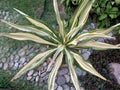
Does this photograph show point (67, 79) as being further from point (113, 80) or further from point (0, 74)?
point (0, 74)

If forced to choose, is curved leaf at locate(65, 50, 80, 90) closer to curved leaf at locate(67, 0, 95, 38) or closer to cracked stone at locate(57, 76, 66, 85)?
curved leaf at locate(67, 0, 95, 38)

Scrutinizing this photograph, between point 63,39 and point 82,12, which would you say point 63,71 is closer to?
point 63,39

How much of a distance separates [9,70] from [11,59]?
178 mm

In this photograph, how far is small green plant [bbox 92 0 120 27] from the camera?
176 inches

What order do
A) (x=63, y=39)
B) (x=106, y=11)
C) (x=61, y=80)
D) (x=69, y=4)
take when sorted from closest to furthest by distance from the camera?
(x=63, y=39), (x=61, y=80), (x=106, y=11), (x=69, y=4)

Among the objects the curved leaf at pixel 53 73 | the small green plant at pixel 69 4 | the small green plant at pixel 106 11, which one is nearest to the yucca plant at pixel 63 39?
the curved leaf at pixel 53 73

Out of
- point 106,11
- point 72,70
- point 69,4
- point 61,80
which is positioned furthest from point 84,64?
point 69,4

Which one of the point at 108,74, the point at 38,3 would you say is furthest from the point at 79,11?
the point at 38,3

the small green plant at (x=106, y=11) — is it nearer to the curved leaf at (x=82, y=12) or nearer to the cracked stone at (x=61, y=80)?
the curved leaf at (x=82, y=12)

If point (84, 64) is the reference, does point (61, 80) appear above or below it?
below

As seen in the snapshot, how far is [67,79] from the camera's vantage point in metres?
4.23

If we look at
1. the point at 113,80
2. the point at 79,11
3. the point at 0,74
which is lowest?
the point at 113,80

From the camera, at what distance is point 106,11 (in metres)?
4.54

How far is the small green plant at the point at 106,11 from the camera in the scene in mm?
4480
